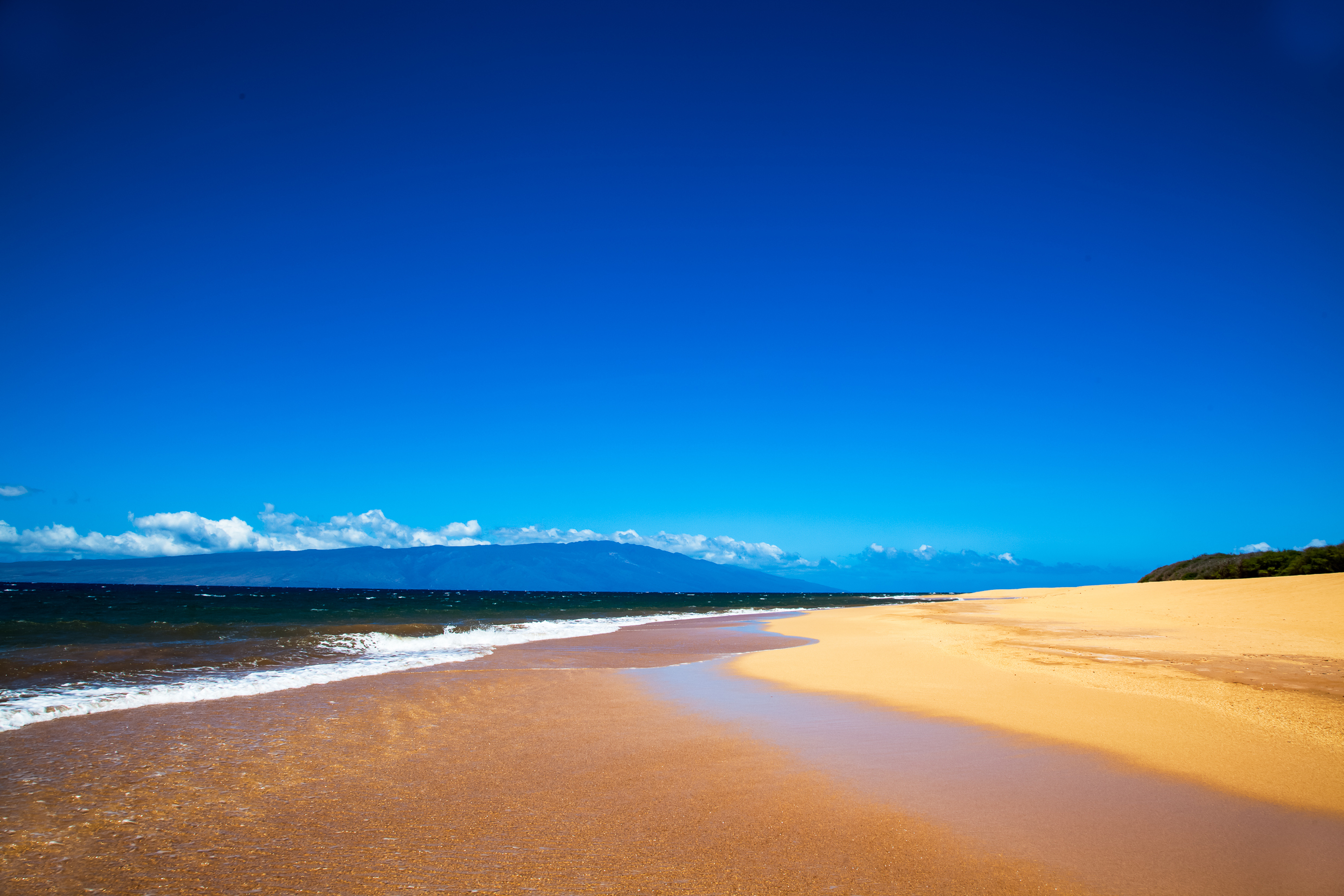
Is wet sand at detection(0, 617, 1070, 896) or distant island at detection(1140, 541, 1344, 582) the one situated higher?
distant island at detection(1140, 541, 1344, 582)

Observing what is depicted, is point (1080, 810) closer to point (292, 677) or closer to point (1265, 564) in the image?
point (292, 677)

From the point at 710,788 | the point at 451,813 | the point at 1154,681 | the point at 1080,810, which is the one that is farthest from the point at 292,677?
the point at 1154,681

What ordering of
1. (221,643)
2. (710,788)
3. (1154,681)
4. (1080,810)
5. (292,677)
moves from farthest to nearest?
(221,643) → (292,677) → (1154,681) → (710,788) → (1080,810)

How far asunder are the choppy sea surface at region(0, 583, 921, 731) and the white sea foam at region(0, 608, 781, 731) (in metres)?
0.05

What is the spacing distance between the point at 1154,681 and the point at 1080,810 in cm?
706

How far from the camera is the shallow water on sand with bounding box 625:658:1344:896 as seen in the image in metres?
4.21

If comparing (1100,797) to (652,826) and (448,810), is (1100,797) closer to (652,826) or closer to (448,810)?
(652,826)

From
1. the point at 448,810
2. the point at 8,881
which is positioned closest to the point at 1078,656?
the point at 448,810

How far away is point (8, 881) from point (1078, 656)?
16.5 meters

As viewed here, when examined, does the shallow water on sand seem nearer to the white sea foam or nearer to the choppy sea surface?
the white sea foam

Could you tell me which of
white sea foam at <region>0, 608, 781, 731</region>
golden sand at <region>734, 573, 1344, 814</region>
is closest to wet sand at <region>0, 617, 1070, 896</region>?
white sea foam at <region>0, 608, 781, 731</region>

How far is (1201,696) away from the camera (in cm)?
926

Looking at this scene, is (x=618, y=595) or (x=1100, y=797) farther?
(x=618, y=595)

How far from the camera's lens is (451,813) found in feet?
17.8
